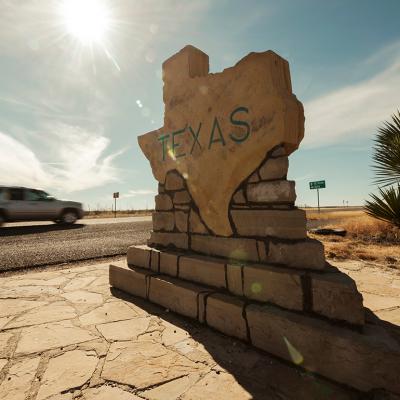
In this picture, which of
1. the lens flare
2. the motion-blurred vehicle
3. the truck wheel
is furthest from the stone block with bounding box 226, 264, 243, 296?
the truck wheel

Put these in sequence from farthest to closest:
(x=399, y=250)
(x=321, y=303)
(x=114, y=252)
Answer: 1. (x=114, y=252)
2. (x=399, y=250)
3. (x=321, y=303)

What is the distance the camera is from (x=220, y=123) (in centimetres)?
268

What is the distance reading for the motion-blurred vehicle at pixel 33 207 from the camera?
400 inches

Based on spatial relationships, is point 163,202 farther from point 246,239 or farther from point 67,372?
point 67,372

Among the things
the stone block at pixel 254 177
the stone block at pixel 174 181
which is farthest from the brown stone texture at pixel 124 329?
the stone block at pixel 254 177

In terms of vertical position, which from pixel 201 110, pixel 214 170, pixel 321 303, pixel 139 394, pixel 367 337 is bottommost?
pixel 139 394

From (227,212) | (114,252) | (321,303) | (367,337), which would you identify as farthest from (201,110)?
(114,252)

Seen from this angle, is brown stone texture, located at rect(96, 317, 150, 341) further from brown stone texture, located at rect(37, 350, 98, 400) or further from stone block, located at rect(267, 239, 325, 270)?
stone block, located at rect(267, 239, 325, 270)

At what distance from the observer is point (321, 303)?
1763mm

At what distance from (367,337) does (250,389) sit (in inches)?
28.1

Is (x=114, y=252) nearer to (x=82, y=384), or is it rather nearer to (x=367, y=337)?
(x=82, y=384)

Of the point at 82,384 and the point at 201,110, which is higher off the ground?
the point at 201,110

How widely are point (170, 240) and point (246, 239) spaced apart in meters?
1.13

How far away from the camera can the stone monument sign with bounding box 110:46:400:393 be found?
5.34 feet
